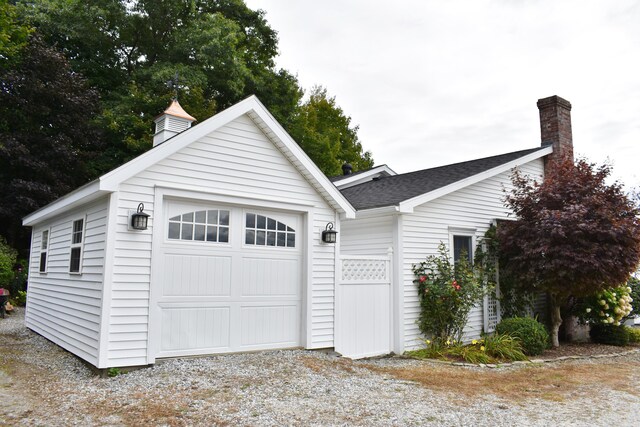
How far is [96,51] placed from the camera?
23.0 m

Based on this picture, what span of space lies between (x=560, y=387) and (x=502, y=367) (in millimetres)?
1467

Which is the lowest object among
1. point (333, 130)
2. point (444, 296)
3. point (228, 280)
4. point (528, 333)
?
point (528, 333)

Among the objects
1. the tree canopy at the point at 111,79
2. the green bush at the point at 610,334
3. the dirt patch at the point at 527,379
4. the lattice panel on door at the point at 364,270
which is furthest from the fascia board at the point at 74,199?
the green bush at the point at 610,334

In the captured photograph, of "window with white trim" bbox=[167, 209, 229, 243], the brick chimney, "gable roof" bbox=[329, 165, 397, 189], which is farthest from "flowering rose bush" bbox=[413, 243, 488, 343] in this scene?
"gable roof" bbox=[329, 165, 397, 189]

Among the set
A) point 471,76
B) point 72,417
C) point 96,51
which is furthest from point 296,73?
point 72,417

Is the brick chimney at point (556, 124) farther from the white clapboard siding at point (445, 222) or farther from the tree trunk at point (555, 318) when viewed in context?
the tree trunk at point (555, 318)

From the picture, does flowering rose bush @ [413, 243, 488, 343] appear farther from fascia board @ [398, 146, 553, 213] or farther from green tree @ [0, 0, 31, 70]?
green tree @ [0, 0, 31, 70]

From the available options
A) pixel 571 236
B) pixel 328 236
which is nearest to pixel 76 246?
pixel 328 236

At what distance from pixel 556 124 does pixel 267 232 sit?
860 cm

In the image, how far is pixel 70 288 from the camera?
7.93 m

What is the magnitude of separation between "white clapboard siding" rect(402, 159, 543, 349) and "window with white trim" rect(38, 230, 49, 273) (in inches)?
290

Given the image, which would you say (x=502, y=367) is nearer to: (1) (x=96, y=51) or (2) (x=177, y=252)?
(2) (x=177, y=252)

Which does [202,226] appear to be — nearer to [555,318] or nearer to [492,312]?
[492,312]

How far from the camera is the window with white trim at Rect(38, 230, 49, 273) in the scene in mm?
9992
